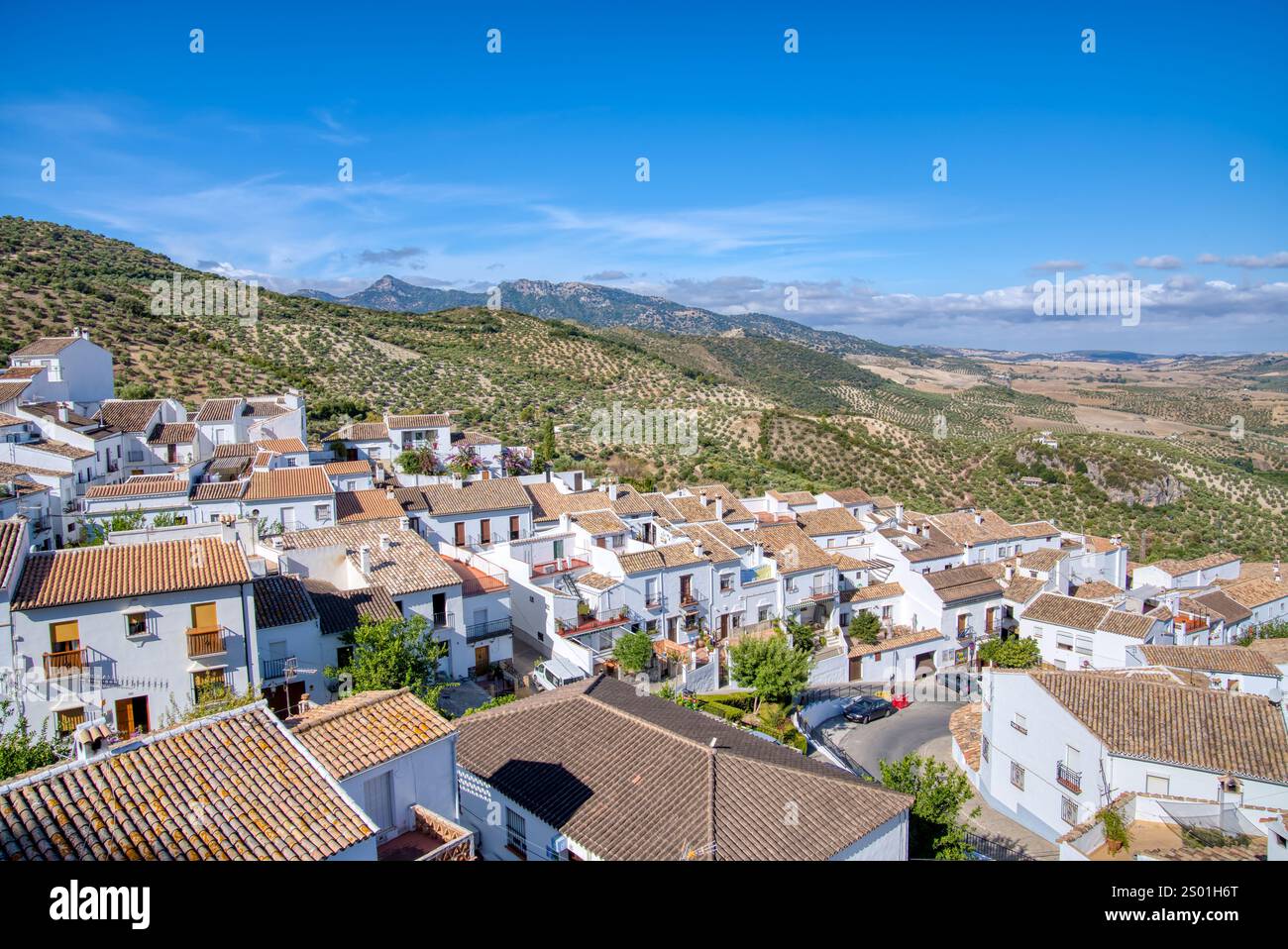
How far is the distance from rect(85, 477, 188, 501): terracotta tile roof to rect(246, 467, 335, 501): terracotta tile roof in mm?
2546

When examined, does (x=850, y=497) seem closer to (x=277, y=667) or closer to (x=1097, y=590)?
(x=1097, y=590)

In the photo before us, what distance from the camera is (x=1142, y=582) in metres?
38.2

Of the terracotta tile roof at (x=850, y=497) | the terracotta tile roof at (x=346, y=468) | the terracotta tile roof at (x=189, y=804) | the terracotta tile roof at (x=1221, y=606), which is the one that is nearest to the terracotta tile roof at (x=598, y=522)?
the terracotta tile roof at (x=346, y=468)

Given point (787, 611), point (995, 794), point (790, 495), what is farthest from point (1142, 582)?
point (995, 794)

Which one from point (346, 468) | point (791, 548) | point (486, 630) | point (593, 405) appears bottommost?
point (486, 630)

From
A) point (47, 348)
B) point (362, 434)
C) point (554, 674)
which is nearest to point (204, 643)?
point (554, 674)

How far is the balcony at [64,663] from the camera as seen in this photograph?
1469 cm

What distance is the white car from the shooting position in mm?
22234

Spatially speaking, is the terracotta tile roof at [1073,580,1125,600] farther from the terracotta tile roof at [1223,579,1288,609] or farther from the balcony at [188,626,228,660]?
the balcony at [188,626,228,660]

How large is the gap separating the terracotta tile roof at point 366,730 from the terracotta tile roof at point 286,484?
64.5 ft

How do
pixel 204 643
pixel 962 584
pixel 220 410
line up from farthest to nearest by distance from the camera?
1. pixel 220 410
2. pixel 962 584
3. pixel 204 643

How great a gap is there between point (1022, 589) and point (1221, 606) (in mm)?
7344

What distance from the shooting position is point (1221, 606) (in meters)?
32.6
